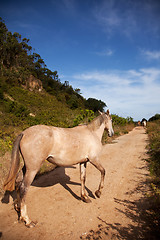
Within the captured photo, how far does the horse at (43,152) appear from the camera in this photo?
9.39 feet

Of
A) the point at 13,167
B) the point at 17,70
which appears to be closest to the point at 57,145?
the point at 13,167

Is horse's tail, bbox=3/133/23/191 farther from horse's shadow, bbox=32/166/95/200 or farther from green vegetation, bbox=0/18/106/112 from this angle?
green vegetation, bbox=0/18/106/112

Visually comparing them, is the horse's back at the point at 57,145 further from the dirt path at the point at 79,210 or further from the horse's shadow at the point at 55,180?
the horse's shadow at the point at 55,180

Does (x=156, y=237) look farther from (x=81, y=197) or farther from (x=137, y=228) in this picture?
(x=81, y=197)

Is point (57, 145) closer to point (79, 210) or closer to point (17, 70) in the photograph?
point (79, 210)

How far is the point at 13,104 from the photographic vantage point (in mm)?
14836

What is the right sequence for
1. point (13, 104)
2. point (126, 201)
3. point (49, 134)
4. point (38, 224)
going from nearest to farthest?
1. point (38, 224)
2. point (49, 134)
3. point (126, 201)
4. point (13, 104)

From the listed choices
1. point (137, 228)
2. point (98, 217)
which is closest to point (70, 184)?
point (98, 217)

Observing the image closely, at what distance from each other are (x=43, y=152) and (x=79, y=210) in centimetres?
178

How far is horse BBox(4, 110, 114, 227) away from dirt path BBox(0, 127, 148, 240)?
0.27 metres

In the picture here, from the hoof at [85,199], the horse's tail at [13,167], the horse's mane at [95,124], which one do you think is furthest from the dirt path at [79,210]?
the horse's mane at [95,124]

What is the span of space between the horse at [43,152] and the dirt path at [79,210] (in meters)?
0.27

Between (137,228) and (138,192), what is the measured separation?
149 cm

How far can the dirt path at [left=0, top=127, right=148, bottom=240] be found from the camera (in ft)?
8.68
